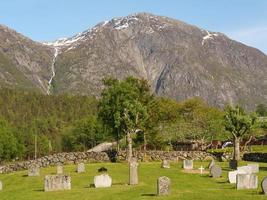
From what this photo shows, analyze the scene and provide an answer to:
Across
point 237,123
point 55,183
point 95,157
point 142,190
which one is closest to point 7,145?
point 95,157

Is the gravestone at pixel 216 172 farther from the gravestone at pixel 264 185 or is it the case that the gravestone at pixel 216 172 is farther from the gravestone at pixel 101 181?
the gravestone at pixel 264 185

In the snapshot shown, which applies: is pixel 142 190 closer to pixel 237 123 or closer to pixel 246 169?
pixel 246 169

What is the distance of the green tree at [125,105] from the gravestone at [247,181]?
1292 inches

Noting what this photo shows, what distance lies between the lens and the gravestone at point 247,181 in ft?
112

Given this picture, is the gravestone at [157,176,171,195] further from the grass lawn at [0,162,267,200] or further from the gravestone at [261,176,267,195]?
the gravestone at [261,176,267,195]

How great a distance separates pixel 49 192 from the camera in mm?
36688

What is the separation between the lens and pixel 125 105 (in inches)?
2749

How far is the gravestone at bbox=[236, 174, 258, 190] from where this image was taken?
112 ft

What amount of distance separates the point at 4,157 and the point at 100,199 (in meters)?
95.9

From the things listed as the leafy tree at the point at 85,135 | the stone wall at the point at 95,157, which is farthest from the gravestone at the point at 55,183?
the leafy tree at the point at 85,135

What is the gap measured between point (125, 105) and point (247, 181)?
3687 centimetres

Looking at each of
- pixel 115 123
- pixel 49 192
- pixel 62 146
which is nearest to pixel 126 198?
pixel 49 192

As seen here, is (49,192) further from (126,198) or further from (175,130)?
(175,130)

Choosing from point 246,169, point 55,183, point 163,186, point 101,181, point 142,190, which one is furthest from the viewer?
point 246,169
